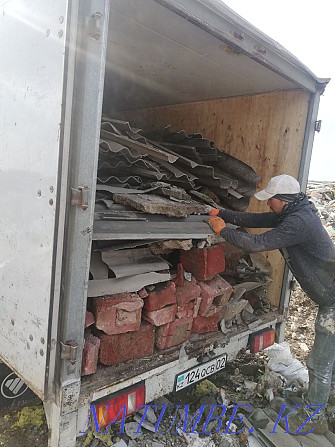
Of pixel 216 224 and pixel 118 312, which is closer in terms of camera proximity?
pixel 118 312

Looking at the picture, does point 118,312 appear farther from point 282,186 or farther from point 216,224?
point 282,186

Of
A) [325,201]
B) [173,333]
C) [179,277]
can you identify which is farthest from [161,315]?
[325,201]

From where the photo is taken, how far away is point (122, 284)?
181 cm

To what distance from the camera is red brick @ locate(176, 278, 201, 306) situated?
205cm

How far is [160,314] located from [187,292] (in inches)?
9.4

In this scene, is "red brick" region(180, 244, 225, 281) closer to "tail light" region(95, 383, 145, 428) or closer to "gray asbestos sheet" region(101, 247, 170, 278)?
"gray asbestos sheet" region(101, 247, 170, 278)

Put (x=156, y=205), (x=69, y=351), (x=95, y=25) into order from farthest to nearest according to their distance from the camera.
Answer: (x=156, y=205), (x=69, y=351), (x=95, y=25)

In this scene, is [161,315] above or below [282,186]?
below

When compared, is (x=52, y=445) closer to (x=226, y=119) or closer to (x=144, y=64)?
(x=144, y=64)

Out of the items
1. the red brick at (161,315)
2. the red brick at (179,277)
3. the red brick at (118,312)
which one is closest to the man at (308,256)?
the red brick at (179,277)

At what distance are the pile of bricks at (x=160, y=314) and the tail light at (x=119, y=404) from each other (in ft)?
0.54

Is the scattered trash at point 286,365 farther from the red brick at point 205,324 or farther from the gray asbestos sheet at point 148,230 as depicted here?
the gray asbestos sheet at point 148,230

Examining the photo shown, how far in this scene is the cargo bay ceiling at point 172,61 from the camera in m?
1.86

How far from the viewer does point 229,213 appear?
2.55 metres
